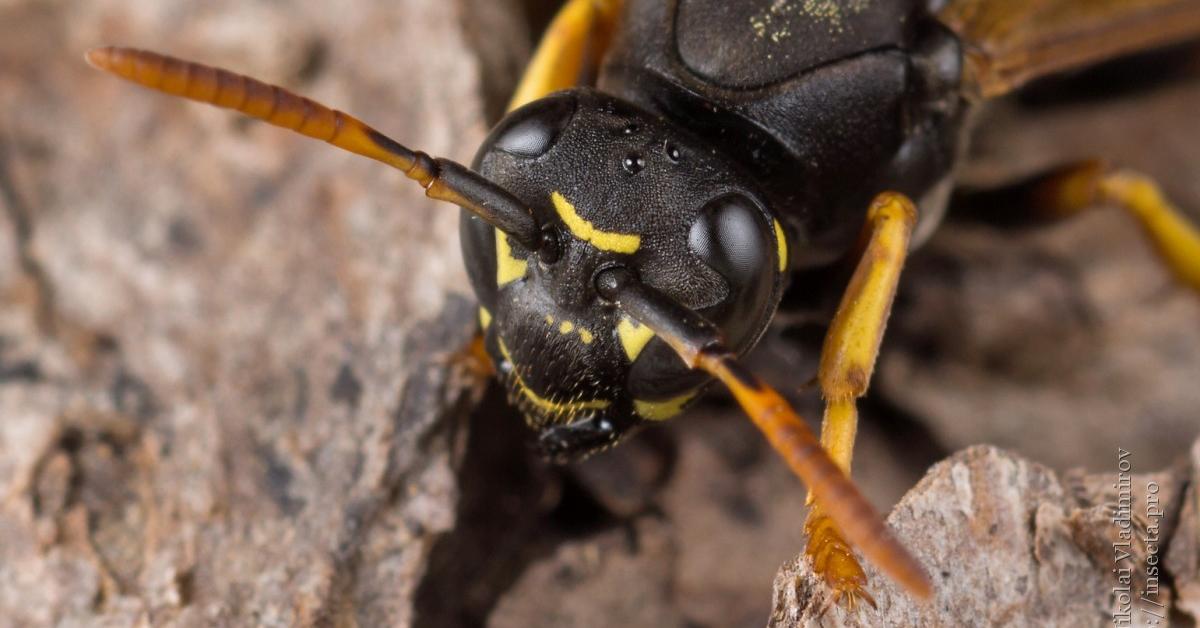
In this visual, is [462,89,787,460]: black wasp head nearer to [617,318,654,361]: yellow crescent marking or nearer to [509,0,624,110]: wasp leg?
[617,318,654,361]: yellow crescent marking

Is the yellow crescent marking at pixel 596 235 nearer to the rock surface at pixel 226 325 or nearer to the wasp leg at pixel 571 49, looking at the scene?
the rock surface at pixel 226 325

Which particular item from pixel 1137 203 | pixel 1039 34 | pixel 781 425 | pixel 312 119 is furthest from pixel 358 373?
pixel 1137 203

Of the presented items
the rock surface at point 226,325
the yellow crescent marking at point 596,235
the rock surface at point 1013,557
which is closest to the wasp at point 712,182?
the yellow crescent marking at point 596,235

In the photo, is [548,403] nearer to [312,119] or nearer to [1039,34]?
[312,119]

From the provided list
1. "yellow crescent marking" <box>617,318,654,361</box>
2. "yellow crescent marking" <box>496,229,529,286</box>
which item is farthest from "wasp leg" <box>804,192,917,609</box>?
"yellow crescent marking" <box>496,229,529,286</box>

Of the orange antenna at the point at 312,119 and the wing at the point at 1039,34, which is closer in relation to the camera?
the orange antenna at the point at 312,119

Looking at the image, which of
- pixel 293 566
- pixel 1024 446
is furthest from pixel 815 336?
pixel 293 566
